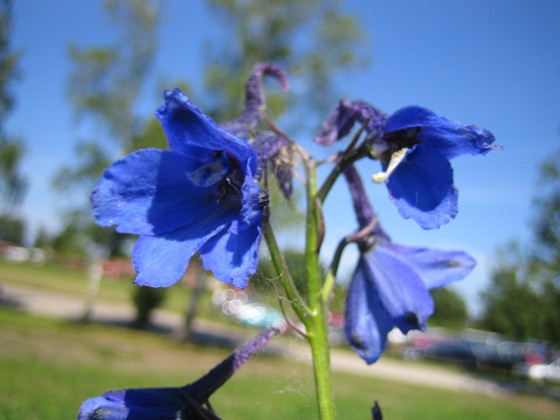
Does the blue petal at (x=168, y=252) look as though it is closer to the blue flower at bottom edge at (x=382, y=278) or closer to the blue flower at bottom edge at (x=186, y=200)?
the blue flower at bottom edge at (x=186, y=200)

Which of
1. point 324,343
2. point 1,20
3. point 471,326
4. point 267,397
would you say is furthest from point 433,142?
point 471,326

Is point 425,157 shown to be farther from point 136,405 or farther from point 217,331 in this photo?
point 217,331

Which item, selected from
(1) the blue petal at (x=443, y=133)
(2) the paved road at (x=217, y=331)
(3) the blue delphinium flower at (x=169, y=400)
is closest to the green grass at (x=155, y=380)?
(2) the paved road at (x=217, y=331)

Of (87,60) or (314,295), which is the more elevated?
(87,60)

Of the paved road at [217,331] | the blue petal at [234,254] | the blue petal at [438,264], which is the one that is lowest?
the paved road at [217,331]

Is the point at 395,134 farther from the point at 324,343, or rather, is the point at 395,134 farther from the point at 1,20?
the point at 1,20

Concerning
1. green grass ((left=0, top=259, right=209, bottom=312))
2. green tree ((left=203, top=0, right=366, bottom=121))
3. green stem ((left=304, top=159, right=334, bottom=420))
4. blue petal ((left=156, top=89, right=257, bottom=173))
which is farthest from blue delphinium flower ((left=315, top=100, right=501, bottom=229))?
green grass ((left=0, top=259, right=209, bottom=312))

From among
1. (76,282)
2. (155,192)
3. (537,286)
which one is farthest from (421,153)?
(76,282)
